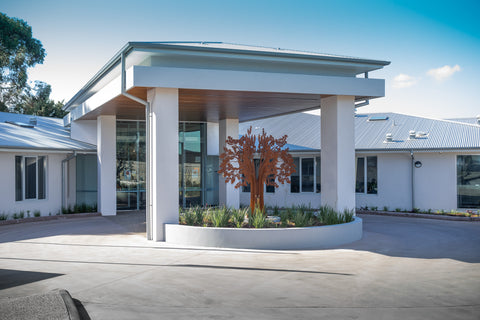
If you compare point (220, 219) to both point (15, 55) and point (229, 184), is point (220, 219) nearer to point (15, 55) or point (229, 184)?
point (229, 184)

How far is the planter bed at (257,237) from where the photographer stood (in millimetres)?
10664

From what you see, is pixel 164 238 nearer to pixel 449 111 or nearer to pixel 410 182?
pixel 410 182

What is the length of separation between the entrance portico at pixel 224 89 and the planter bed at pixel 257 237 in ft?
2.71

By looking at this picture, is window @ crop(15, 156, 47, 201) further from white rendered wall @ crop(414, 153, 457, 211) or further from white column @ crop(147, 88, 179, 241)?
white rendered wall @ crop(414, 153, 457, 211)

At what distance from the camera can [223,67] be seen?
1202cm

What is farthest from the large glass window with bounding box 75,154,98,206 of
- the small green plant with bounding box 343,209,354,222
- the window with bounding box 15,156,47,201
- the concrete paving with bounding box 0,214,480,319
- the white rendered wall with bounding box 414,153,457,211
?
the white rendered wall with bounding box 414,153,457,211

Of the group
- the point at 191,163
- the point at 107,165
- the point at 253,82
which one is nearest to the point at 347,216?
the point at 253,82

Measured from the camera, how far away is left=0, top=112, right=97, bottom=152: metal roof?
625 inches

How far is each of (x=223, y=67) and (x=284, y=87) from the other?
1.71 m

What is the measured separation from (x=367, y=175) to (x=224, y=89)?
9809 millimetres

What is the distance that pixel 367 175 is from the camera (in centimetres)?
1916

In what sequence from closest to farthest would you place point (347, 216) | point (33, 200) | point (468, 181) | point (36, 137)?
point (347, 216), point (33, 200), point (468, 181), point (36, 137)

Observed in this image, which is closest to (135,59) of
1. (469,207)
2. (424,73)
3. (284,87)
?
(284,87)

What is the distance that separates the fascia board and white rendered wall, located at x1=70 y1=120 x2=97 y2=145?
9.48 m
